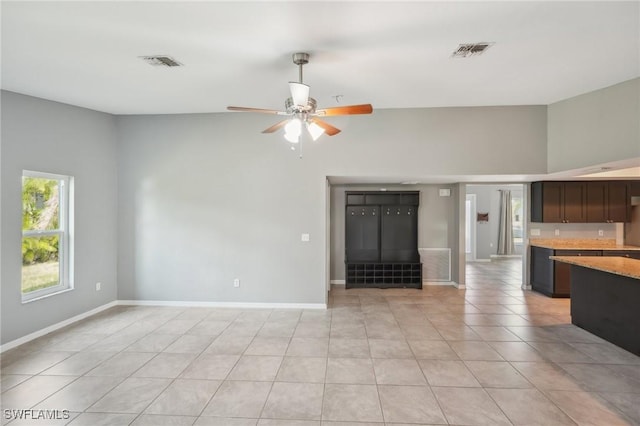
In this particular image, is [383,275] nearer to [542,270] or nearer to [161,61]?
[542,270]

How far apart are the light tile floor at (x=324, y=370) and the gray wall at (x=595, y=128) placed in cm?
227

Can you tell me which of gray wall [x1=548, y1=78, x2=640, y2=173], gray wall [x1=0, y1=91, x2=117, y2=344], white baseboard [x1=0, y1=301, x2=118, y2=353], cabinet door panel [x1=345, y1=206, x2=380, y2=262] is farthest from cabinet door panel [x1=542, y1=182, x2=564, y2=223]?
white baseboard [x1=0, y1=301, x2=118, y2=353]

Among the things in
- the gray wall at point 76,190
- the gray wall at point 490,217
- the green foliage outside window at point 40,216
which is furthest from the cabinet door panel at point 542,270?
the green foliage outside window at point 40,216

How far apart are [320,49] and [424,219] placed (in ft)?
14.8

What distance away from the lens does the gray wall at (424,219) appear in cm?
624

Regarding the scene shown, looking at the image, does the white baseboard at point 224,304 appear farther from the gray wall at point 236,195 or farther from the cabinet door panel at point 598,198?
the cabinet door panel at point 598,198

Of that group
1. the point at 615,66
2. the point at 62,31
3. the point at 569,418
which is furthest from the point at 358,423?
the point at 615,66

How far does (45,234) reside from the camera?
388 cm

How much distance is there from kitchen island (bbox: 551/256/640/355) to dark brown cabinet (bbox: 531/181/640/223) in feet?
6.14

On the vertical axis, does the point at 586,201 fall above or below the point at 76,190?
below

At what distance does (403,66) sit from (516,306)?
428cm

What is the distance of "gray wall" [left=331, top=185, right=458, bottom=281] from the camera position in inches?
246

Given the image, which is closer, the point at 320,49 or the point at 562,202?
the point at 320,49

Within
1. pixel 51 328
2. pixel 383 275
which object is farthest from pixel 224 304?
pixel 383 275
